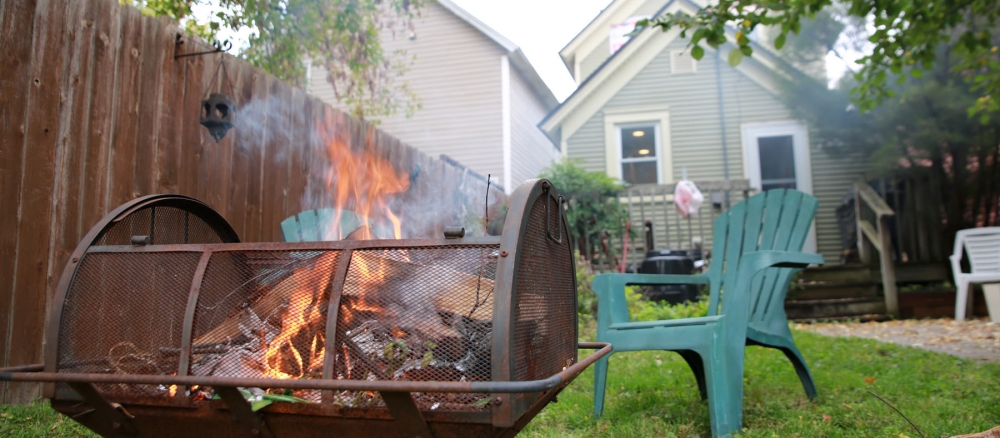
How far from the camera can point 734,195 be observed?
25.8 feet

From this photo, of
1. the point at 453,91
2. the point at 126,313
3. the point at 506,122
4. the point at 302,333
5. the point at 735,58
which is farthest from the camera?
the point at 453,91

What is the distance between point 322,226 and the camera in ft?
11.4

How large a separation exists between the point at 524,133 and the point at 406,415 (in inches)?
461

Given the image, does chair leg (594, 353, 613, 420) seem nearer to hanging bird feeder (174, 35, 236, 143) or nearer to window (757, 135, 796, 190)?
hanging bird feeder (174, 35, 236, 143)

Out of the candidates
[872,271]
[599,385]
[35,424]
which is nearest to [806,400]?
[599,385]

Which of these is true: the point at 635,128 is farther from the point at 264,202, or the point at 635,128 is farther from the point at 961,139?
the point at 264,202

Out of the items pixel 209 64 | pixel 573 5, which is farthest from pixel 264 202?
pixel 573 5

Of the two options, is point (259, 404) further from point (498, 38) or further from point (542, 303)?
point (498, 38)

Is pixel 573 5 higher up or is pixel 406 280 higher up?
pixel 573 5

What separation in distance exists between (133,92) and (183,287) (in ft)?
5.64

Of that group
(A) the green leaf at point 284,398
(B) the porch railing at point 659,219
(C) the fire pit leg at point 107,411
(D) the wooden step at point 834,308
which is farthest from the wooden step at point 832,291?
(C) the fire pit leg at point 107,411

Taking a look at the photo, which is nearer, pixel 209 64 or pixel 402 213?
pixel 209 64

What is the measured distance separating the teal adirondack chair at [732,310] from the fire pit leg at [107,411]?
1733 millimetres

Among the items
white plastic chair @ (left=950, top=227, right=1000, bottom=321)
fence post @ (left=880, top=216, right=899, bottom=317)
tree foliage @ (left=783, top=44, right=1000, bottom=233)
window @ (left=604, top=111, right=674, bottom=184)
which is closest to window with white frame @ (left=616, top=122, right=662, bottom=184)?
window @ (left=604, top=111, right=674, bottom=184)
